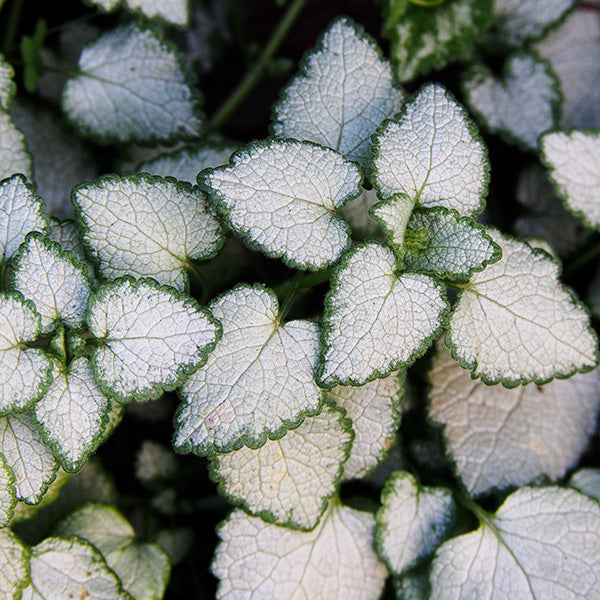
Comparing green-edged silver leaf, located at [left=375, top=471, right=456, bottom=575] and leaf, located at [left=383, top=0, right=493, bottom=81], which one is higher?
leaf, located at [left=383, top=0, right=493, bottom=81]

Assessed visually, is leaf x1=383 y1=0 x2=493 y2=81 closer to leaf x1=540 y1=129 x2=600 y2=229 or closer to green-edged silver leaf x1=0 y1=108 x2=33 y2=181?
leaf x1=540 y1=129 x2=600 y2=229

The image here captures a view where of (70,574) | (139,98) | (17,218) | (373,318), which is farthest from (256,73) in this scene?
(70,574)

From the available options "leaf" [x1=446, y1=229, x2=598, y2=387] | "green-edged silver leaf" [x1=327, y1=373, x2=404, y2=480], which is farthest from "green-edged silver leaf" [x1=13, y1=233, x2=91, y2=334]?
"leaf" [x1=446, y1=229, x2=598, y2=387]

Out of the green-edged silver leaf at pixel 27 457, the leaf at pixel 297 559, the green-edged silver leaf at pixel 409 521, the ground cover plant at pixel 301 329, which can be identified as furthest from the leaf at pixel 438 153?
the green-edged silver leaf at pixel 27 457

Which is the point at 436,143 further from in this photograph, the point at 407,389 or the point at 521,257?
the point at 407,389

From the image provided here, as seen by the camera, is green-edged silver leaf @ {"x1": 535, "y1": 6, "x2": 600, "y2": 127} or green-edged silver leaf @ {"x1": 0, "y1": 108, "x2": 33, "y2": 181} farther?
green-edged silver leaf @ {"x1": 535, "y1": 6, "x2": 600, "y2": 127}

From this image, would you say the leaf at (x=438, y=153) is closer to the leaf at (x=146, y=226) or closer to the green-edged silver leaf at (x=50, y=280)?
the leaf at (x=146, y=226)
